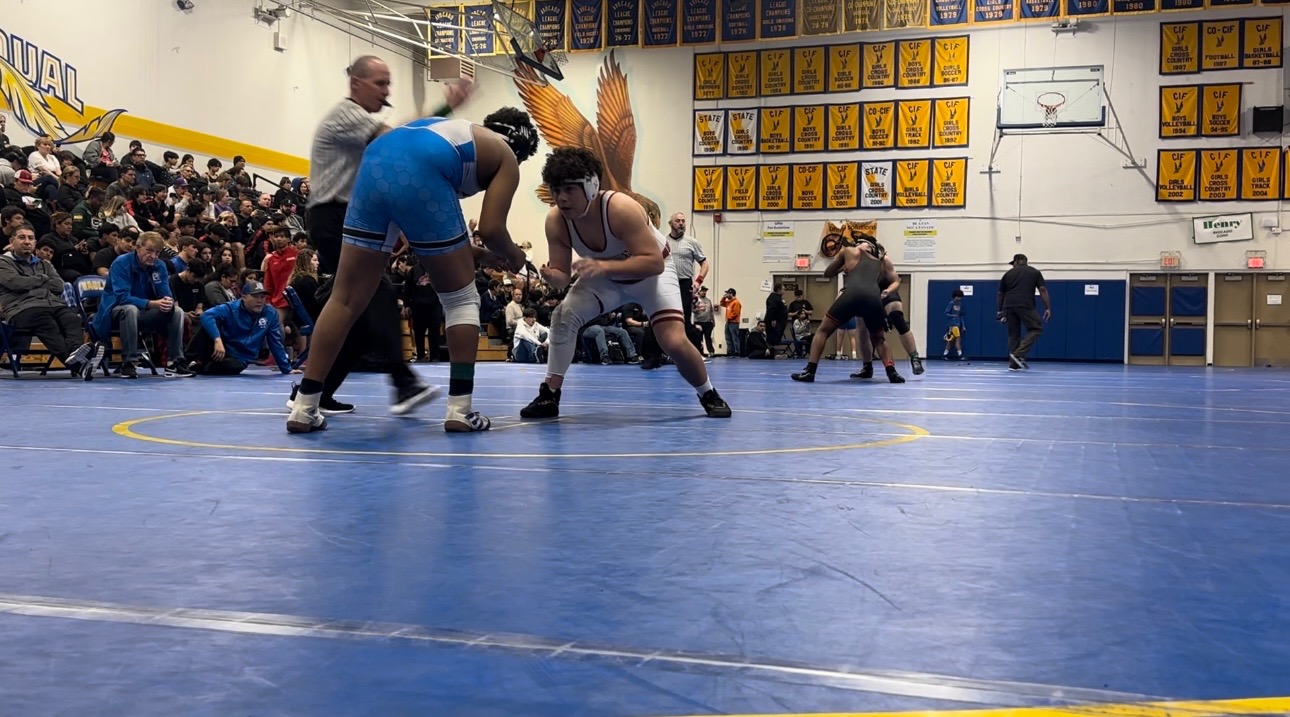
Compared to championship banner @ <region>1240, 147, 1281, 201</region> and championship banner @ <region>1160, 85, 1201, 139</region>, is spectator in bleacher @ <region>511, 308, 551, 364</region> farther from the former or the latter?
championship banner @ <region>1240, 147, 1281, 201</region>

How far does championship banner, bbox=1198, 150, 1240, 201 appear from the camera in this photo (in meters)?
22.2

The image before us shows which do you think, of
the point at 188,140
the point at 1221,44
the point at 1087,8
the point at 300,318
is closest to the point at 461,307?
the point at 300,318

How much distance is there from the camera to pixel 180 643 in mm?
1618

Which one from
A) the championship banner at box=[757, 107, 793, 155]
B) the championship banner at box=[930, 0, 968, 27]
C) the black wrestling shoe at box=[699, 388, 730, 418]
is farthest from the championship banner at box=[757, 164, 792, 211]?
the black wrestling shoe at box=[699, 388, 730, 418]

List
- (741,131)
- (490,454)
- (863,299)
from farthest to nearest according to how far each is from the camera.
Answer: (741,131) → (863,299) → (490,454)

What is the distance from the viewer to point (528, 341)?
17.2 m

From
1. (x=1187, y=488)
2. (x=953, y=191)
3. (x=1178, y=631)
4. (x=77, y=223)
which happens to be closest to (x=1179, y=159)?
(x=953, y=191)

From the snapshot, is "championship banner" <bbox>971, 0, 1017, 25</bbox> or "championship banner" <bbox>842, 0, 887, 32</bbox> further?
"championship banner" <bbox>842, 0, 887, 32</bbox>

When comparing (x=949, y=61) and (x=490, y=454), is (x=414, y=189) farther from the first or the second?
(x=949, y=61)

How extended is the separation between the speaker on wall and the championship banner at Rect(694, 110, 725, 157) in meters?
10.8

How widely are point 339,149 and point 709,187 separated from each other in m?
20.7

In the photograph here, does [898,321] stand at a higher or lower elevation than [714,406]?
higher

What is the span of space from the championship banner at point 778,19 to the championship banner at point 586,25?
3.69 m

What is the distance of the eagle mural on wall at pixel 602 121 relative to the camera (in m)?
25.6
